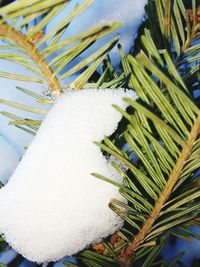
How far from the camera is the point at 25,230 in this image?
1.22ft

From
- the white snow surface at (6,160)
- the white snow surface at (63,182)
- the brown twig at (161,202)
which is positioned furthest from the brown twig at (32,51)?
the white snow surface at (6,160)

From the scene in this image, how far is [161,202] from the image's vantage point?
1.22 ft

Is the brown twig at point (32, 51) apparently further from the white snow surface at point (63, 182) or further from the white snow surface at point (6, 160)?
the white snow surface at point (6, 160)

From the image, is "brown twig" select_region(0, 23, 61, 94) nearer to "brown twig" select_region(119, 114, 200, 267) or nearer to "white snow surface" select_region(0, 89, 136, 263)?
"white snow surface" select_region(0, 89, 136, 263)

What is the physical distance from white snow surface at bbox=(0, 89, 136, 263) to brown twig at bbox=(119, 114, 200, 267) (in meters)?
0.05

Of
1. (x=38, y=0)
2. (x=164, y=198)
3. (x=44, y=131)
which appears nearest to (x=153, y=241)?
(x=164, y=198)

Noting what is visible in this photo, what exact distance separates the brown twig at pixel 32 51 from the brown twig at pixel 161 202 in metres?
0.15

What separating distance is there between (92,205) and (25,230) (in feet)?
0.27

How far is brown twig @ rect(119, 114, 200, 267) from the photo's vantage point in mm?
318

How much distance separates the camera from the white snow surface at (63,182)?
13.9 inches

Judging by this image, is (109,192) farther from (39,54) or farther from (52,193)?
(39,54)

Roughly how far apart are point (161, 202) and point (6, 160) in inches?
15.7

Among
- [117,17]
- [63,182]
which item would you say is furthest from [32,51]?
[117,17]

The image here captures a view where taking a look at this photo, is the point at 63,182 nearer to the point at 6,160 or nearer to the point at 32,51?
the point at 32,51
